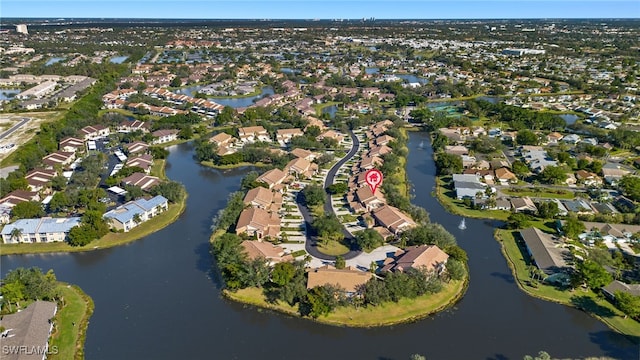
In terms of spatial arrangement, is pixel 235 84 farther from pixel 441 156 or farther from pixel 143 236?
pixel 143 236

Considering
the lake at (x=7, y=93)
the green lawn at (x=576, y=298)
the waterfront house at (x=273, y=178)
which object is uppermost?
the lake at (x=7, y=93)

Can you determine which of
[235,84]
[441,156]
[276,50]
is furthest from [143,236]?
[276,50]

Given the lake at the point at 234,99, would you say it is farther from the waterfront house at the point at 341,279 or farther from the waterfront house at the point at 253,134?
the waterfront house at the point at 341,279

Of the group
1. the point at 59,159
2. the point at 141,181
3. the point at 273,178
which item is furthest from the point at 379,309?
the point at 59,159

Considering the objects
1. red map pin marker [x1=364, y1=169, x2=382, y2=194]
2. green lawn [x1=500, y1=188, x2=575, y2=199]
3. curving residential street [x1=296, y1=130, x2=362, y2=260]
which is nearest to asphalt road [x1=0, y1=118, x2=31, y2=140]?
curving residential street [x1=296, y1=130, x2=362, y2=260]

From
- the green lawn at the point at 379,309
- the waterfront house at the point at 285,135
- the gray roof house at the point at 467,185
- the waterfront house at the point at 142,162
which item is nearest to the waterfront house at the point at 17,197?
the waterfront house at the point at 142,162
